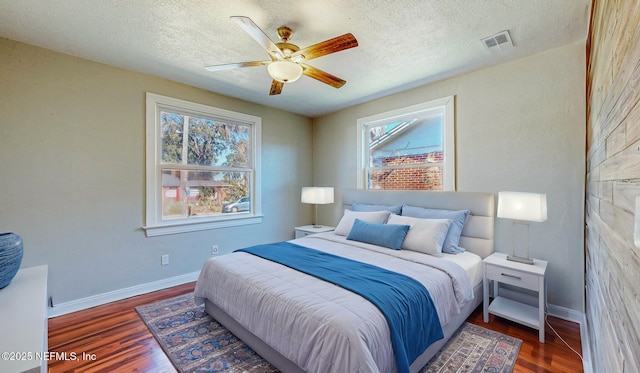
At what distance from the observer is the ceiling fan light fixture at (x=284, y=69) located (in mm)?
2047

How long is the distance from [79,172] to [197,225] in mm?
1343

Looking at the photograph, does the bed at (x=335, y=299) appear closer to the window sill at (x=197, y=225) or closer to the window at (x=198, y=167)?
the window sill at (x=197, y=225)

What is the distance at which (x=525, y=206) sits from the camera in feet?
7.61

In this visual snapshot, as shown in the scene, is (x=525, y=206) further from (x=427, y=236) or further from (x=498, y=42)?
(x=498, y=42)

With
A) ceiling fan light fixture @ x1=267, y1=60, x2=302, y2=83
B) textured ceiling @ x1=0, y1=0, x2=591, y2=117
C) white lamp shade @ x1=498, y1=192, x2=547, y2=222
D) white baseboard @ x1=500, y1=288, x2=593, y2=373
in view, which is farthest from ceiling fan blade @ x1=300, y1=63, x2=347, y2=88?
white baseboard @ x1=500, y1=288, x2=593, y2=373

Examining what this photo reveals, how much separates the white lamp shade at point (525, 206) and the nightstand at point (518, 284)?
0.43 m

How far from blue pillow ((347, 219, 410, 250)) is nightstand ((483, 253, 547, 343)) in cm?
79

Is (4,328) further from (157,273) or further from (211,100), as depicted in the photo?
(211,100)

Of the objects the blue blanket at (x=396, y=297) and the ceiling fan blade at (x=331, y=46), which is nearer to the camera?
the blue blanket at (x=396, y=297)

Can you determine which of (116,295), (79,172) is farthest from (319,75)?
(116,295)

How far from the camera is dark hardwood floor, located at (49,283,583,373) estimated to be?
187 cm

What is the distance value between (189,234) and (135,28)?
7.67ft

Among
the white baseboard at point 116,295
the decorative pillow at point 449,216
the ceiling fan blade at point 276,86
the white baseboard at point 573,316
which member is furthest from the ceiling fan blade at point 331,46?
the white baseboard at point 116,295

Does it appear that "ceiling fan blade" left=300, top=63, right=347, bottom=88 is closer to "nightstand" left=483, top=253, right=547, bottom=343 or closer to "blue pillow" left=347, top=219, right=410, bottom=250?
"blue pillow" left=347, top=219, right=410, bottom=250
